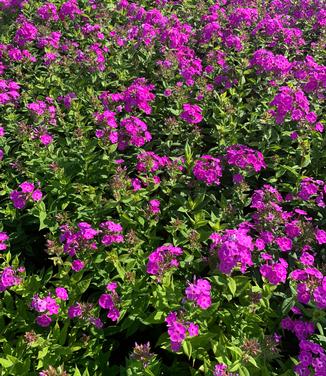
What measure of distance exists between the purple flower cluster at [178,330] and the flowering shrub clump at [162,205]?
0.01 metres

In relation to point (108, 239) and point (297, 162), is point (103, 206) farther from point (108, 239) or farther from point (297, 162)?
point (297, 162)

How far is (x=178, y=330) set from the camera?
10.6 ft

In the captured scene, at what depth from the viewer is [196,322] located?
362 cm

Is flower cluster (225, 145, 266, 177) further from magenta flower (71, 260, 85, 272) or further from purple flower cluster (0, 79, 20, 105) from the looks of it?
purple flower cluster (0, 79, 20, 105)

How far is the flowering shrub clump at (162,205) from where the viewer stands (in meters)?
3.67

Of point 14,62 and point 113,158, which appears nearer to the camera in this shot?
point 113,158

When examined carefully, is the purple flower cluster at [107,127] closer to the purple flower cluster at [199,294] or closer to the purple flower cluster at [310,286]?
the purple flower cluster at [199,294]

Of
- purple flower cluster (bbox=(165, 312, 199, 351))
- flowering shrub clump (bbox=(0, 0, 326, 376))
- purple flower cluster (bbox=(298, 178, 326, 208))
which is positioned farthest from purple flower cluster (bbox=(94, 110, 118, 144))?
purple flower cluster (bbox=(165, 312, 199, 351))

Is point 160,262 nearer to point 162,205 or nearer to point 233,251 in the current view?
point 233,251

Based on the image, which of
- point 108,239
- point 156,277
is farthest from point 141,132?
point 156,277

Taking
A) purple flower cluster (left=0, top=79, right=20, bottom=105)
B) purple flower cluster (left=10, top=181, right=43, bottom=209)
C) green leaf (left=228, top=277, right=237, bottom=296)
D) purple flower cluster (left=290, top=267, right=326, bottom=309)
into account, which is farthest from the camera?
purple flower cluster (left=0, top=79, right=20, bottom=105)

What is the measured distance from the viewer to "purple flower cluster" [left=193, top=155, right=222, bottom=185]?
488cm

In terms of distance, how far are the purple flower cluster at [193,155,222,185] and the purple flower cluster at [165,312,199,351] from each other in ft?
6.41

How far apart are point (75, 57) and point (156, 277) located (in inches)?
187
